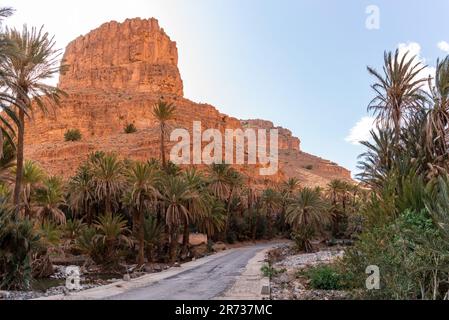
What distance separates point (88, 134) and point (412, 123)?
9693 cm

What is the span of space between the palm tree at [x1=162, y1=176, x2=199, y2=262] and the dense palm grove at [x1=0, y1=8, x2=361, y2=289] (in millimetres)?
75

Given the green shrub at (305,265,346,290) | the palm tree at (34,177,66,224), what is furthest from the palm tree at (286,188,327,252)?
the green shrub at (305,265,346,290)

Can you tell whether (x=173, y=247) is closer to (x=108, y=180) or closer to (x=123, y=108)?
(x=108, y=180)

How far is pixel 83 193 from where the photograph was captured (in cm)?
3422

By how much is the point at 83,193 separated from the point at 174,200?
355 inches

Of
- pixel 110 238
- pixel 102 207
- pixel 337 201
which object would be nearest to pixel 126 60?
pixel 337 201

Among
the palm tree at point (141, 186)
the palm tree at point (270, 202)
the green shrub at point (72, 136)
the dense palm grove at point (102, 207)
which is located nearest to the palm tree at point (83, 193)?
the dense palm grove at point (102, 207)

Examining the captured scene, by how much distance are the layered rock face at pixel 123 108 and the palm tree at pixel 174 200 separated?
4634cm

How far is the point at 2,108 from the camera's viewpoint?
1566 cm

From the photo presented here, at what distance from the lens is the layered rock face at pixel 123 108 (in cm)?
8206

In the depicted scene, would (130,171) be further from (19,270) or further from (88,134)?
(88,134)

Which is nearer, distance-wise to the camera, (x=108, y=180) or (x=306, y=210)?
(x=108, y=180)

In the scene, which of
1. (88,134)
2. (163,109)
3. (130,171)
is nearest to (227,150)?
(88,134)

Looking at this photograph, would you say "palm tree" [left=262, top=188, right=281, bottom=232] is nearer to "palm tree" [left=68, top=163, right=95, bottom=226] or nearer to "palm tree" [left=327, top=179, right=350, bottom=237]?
"palm tree" [left=327, top=179, right=350, bottom=237]
